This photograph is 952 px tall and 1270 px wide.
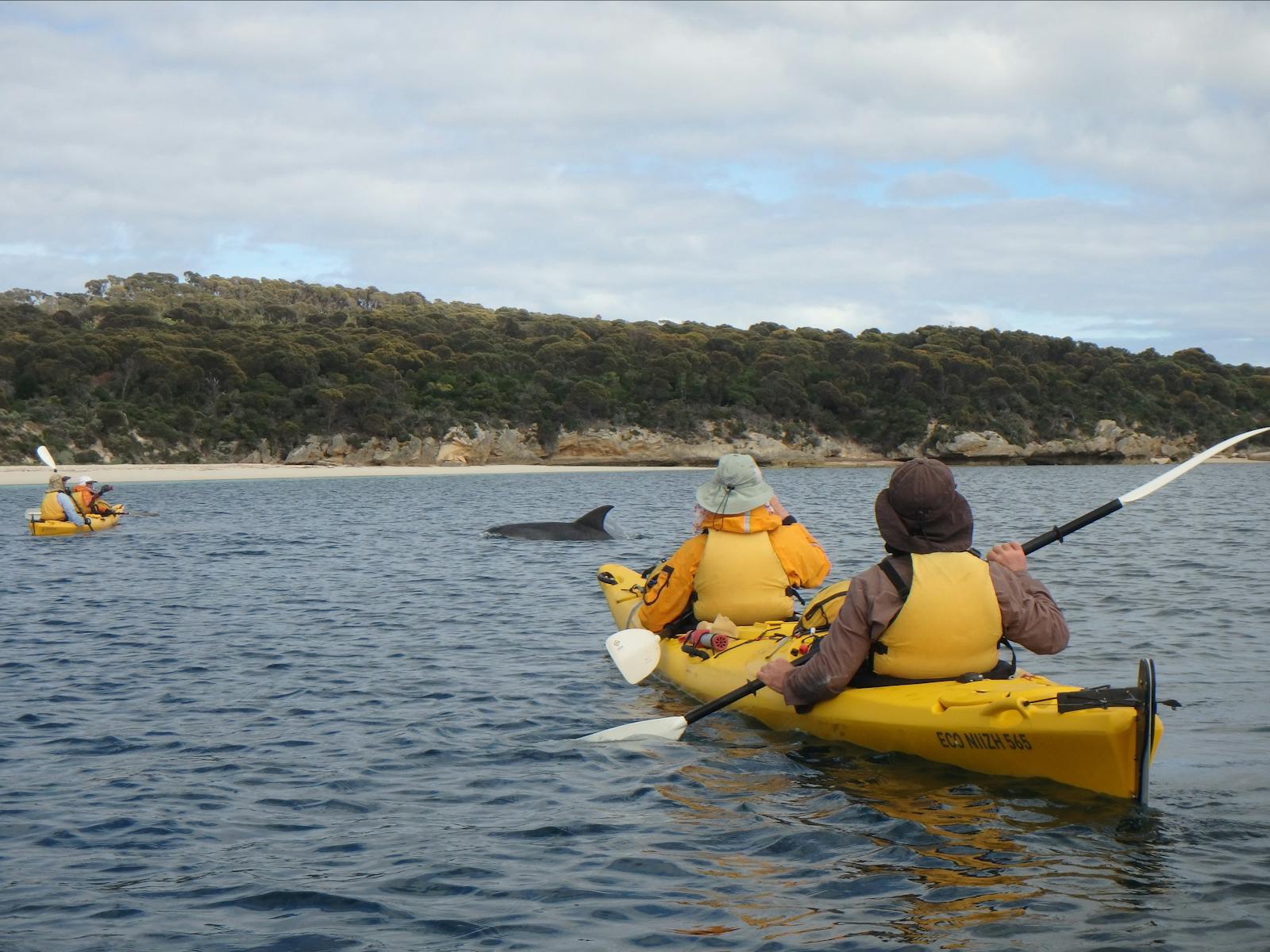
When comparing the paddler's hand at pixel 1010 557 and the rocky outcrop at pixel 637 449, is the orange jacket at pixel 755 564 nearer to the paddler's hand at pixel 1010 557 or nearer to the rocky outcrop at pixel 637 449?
the paddler's hand at pixel 1010 557

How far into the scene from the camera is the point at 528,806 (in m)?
6.48

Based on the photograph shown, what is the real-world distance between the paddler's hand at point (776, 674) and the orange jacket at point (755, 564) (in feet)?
4.95

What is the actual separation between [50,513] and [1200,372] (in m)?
68.0

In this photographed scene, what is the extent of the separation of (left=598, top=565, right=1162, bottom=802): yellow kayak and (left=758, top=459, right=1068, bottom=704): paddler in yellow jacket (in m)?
0.21

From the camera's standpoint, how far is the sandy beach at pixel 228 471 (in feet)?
146

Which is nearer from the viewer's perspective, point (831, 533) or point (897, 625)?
point (897, 625)

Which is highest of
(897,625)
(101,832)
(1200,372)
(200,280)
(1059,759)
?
(200,280)

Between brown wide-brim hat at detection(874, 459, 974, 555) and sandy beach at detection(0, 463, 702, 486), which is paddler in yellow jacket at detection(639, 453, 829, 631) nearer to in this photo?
brown wide-brim hat at detection(874, 459, 974, 555)

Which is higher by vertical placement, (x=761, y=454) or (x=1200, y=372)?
(x=1200, y=372)

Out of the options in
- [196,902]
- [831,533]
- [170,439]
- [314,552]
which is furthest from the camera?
[170,439]

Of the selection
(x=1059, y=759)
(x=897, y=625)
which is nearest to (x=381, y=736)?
(x=897, y=625)

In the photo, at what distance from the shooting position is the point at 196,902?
16.9 ft

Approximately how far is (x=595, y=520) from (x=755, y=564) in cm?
1390

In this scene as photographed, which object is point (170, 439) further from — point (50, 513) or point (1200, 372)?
point (1200, 372)
